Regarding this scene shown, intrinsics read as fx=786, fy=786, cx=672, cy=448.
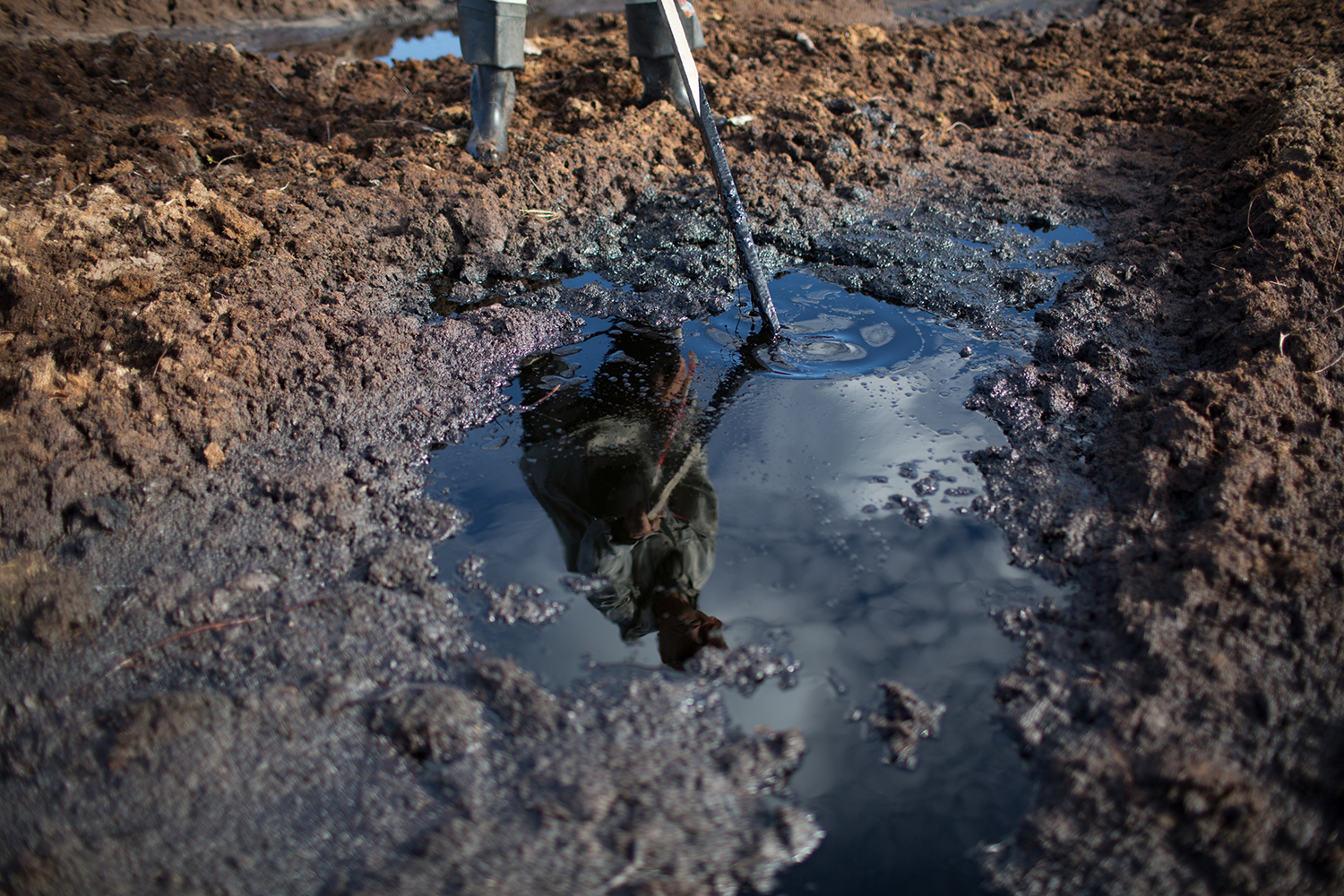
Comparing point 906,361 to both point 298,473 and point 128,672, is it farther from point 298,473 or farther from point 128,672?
point 128,672

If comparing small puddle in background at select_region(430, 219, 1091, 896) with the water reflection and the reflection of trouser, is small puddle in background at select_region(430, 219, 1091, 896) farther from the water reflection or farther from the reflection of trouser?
the reflection of trouser

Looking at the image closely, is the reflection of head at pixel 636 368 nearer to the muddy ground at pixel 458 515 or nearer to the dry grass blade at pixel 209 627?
the muddy ground at pixel 458 515

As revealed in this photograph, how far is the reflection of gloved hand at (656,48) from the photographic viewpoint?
4.43 meters

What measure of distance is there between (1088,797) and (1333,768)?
513mm

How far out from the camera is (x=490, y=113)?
13.5ft

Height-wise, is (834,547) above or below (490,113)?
below

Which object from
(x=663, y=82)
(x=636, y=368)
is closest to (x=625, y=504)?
(x=636, y=368)

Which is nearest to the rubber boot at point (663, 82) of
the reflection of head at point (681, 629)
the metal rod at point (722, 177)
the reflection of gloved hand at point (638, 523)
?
the metal rod at point (722, 177)

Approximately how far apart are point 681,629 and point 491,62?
325 centimetres

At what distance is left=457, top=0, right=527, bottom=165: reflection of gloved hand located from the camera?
394 cm

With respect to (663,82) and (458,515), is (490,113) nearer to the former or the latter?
(663,82)

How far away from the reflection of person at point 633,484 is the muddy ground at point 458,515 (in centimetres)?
19

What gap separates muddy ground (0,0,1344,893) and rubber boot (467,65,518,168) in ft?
0.38

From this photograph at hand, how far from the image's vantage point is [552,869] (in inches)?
61.2
